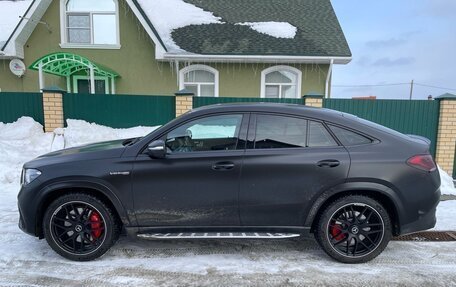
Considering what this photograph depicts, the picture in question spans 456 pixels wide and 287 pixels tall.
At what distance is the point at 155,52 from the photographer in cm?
1134

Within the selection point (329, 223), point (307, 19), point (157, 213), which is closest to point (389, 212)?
point (329, 223)

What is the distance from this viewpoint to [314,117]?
3389 mm

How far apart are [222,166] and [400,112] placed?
676 centimetres

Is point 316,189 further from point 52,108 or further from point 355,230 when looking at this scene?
point 52,108

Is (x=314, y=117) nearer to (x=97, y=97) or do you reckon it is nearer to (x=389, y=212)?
(x=389, y=212)

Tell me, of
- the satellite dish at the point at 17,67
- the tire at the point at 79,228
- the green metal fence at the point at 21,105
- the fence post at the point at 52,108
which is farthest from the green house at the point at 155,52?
the tire at the point at 79,228

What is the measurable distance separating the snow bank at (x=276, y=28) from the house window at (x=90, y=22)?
202 inches

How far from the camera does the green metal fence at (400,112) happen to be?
7.98 meters

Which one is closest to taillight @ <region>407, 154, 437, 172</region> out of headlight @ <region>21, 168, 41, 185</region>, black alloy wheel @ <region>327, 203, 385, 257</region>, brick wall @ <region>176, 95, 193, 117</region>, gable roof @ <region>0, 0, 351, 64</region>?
black alloy wheel @ <region>327, 203, 385, 257</region>

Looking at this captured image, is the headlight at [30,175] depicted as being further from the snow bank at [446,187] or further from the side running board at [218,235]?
the snow bank at [446,187]

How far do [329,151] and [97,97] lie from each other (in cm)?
689

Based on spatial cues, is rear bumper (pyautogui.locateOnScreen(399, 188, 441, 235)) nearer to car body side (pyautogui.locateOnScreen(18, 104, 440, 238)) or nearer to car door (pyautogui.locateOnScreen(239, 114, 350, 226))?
car body side (pyautogui.locateOnScreen(18, 104, 440, 238))

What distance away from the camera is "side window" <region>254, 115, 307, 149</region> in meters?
3.33

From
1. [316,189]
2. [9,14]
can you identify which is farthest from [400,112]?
[9,14]
